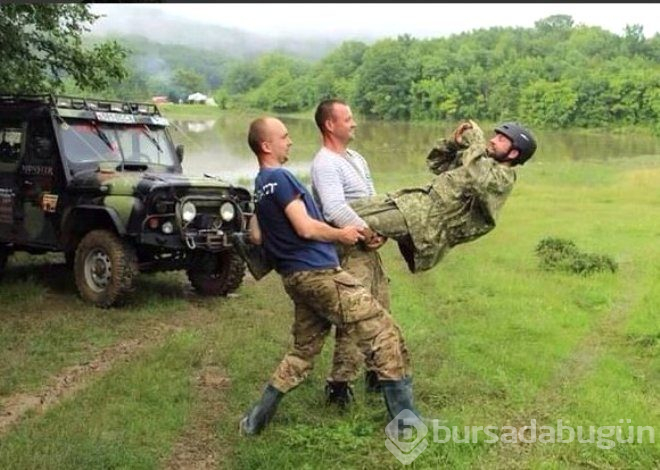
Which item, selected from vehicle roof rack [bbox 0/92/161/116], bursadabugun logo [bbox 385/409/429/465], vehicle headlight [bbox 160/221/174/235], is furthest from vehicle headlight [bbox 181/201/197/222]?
bursadabugun logo [bbox 385/409/429/465]

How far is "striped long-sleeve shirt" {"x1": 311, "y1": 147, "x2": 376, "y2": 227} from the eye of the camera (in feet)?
13.4

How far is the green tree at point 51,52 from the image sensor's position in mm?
8938

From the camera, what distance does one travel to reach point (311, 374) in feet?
17.4

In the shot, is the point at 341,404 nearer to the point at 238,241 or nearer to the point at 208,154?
the point at 238,241

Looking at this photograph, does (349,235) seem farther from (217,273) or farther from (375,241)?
(217,273)

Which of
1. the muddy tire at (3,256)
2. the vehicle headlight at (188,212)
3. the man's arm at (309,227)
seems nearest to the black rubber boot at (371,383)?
the man's arm at (309,227)

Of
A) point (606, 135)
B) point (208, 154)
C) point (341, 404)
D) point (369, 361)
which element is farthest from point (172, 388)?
point (606, 135)

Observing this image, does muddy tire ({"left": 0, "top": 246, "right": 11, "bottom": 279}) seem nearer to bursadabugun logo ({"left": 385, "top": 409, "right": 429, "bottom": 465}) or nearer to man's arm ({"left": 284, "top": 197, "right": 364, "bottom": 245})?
man's arm ({"left": 284, "top": 197, "right": 364, "bottom": 245})

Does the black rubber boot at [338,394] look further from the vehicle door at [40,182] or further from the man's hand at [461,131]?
the vehicle door at [40,182]

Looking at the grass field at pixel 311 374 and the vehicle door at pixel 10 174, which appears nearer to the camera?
the grass field at pixel 311 374

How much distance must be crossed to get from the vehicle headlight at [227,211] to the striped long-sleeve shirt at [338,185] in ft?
9.99

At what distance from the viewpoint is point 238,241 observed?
4.39m

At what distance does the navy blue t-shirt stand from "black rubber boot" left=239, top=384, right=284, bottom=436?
641 mm

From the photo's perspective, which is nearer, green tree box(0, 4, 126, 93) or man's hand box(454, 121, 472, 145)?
man's hand box(454, 121, 472, 145)
